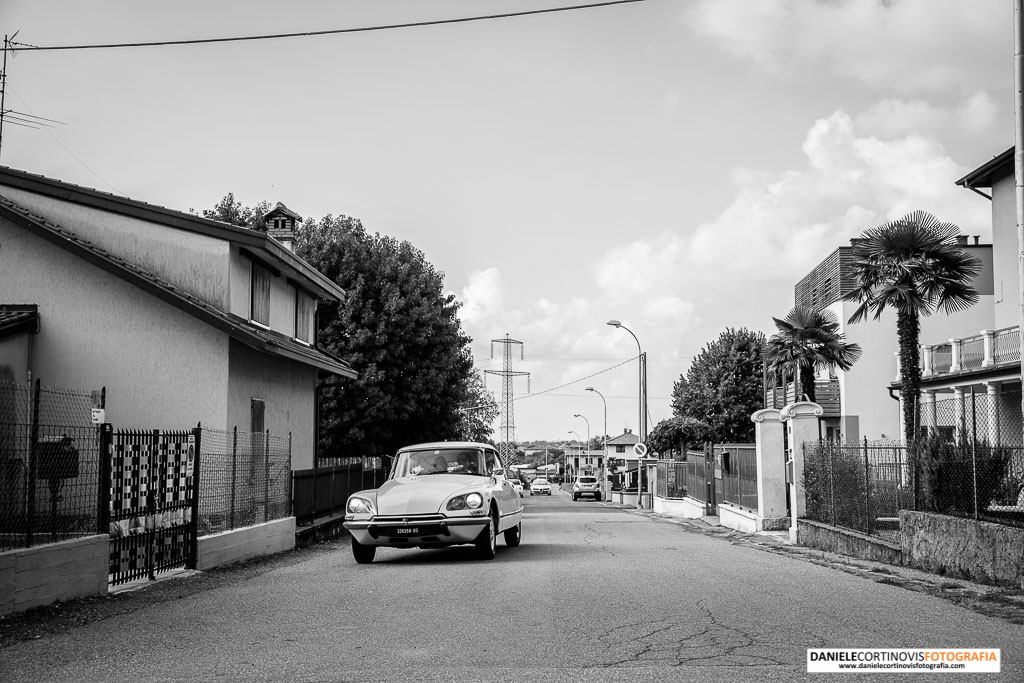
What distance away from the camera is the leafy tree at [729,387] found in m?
63.2

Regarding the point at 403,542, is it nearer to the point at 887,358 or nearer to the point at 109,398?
the point at 109,398

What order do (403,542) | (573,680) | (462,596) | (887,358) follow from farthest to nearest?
(887,358) < (403,542) < (462,596) < (573,680)

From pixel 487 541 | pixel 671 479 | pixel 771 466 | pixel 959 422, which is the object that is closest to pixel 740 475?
pixel 771 466

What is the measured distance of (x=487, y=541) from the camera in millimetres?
14234

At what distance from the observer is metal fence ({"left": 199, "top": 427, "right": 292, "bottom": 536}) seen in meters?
13.9

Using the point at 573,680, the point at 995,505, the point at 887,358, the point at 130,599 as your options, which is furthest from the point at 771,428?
the point at 887,358

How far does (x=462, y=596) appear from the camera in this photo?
10.2 meters

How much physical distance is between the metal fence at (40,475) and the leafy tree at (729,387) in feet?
176

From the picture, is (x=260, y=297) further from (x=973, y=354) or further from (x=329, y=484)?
(x=973, y=354)

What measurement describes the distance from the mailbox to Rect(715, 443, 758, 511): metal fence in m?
15.3

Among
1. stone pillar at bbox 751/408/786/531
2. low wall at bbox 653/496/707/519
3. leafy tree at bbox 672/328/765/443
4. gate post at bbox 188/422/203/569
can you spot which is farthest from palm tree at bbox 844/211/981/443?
leafy tree at bbox 672/328/765/443

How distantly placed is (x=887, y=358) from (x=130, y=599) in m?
46.5

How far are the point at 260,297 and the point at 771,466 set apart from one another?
11.4 metres

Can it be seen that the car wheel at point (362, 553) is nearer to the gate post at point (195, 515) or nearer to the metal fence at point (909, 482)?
the gate post at point (195, 515)
